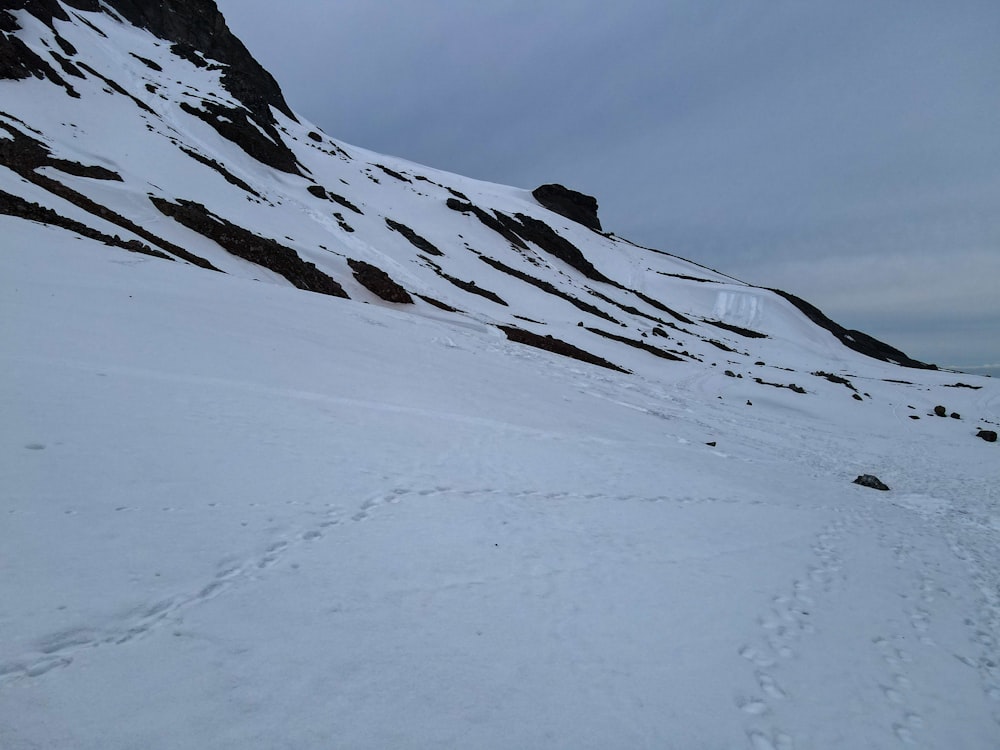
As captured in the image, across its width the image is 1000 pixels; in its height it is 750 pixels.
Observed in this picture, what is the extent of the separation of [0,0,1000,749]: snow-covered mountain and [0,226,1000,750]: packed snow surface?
0.02m

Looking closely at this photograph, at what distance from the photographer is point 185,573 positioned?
327 cm

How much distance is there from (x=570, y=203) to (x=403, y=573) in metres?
91.3

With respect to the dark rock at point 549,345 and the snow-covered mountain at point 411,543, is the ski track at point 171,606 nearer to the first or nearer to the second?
the snow-covered mountain at point 411,543

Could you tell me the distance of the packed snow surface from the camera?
2.58 m

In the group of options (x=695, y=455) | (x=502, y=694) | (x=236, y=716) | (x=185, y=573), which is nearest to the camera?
(x=236, y=716)

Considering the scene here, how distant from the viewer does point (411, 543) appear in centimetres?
433

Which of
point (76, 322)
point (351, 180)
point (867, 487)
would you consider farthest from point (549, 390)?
point (351, 180)

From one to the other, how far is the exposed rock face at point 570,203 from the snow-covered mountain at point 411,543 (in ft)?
251

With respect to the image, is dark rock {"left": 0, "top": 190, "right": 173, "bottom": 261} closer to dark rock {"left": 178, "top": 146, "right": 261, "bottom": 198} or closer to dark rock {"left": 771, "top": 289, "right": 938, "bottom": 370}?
dark rock {"left": 178, "top": 146, "right": 261, "bottom": 198}

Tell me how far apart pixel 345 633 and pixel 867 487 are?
37.0 ft

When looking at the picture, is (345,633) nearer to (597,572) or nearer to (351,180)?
(597,572)

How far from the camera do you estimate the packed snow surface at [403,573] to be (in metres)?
2.58

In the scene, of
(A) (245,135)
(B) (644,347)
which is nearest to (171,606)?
(B) (644,347)

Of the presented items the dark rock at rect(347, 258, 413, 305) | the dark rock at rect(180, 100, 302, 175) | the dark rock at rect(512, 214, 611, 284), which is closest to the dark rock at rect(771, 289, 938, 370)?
the dark rock at rect(512, 214, 611, 284)
